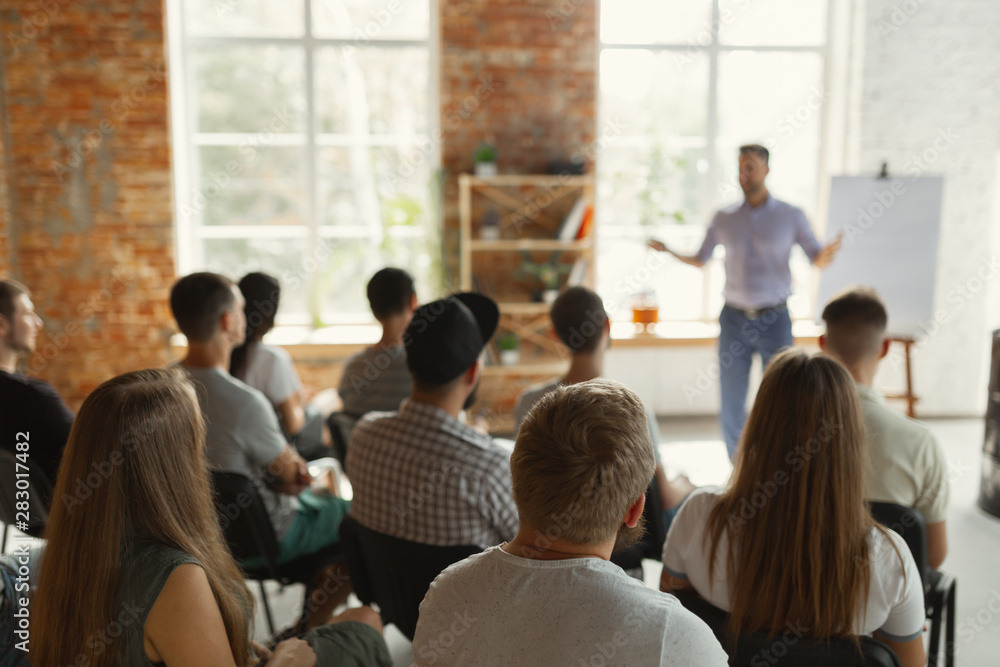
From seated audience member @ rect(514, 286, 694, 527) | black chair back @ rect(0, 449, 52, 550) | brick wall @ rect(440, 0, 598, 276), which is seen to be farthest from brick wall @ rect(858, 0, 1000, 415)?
black chair back @ rect(0, 449, 52, 550)

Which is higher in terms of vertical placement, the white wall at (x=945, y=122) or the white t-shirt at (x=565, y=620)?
the white wall at (x=945, y=122)

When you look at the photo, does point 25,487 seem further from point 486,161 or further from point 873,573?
point 486,161

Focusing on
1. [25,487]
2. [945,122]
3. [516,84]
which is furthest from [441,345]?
[945,122]

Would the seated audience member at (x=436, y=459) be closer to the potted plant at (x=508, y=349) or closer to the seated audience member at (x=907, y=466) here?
the seated audience member at (x=907, y=466)

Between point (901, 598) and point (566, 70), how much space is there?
450 cm

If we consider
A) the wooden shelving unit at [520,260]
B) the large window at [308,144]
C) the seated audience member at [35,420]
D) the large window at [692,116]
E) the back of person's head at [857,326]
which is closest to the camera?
the seated audience member at [35,420]

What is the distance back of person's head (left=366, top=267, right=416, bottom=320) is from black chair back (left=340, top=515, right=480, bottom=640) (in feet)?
3.67

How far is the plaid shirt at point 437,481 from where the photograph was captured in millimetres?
1849

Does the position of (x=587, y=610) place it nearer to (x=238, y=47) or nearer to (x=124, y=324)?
(x=124, y=324)

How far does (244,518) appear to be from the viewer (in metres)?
2.15

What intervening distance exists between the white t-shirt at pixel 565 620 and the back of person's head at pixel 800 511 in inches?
18.6

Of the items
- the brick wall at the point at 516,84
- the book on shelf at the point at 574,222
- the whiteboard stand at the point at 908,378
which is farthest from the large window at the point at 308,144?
the whiteboard stand at the point at 908,378

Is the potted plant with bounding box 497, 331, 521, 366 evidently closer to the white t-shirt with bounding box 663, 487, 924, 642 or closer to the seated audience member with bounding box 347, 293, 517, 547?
the seated audience member with bounding box 347, 293, 517, 547

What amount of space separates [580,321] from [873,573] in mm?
1221
